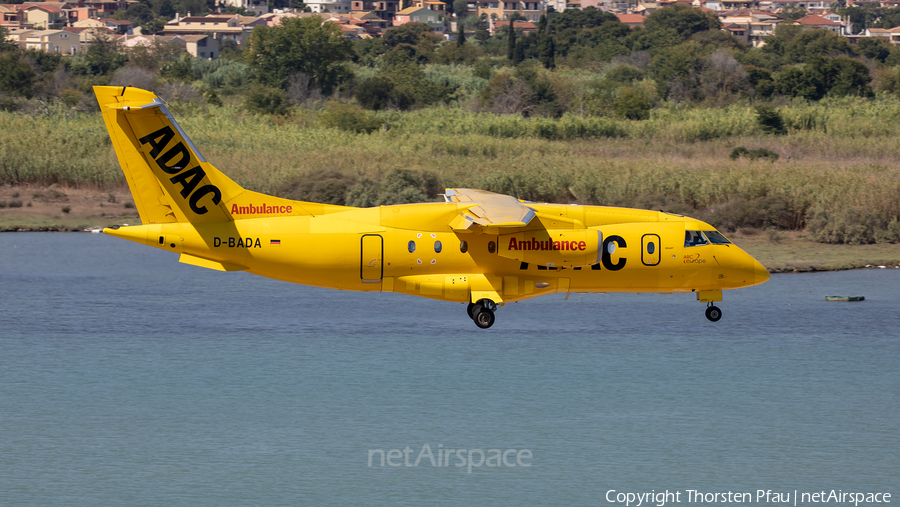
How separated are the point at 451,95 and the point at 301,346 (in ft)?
217

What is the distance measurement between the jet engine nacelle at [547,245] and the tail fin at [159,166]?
866 centimetres

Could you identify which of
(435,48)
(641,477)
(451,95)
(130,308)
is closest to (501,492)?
(641,477)

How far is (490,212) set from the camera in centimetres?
3250

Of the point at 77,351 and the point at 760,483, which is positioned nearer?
the point at 760,483

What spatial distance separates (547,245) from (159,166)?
12.1 metres

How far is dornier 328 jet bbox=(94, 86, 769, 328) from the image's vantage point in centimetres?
3369

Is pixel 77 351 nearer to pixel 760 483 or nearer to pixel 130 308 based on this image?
pixel 130 308

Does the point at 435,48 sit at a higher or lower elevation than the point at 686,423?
higher

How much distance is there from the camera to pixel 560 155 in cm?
7712

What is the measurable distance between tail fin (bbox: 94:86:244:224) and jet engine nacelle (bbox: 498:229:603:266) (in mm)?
8662

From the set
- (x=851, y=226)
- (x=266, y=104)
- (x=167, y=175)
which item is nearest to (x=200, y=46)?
(x=266, y=104)

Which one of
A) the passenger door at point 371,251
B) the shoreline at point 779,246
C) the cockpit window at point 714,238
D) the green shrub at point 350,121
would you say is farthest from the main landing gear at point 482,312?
the green shrub at point 350,121

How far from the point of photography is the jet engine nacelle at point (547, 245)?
33.7 m

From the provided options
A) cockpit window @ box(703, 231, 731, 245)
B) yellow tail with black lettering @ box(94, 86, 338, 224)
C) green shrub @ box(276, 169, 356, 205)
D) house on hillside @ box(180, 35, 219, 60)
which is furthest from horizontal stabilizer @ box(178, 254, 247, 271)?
house on hillside @ box(180, 35, 219, 60)
